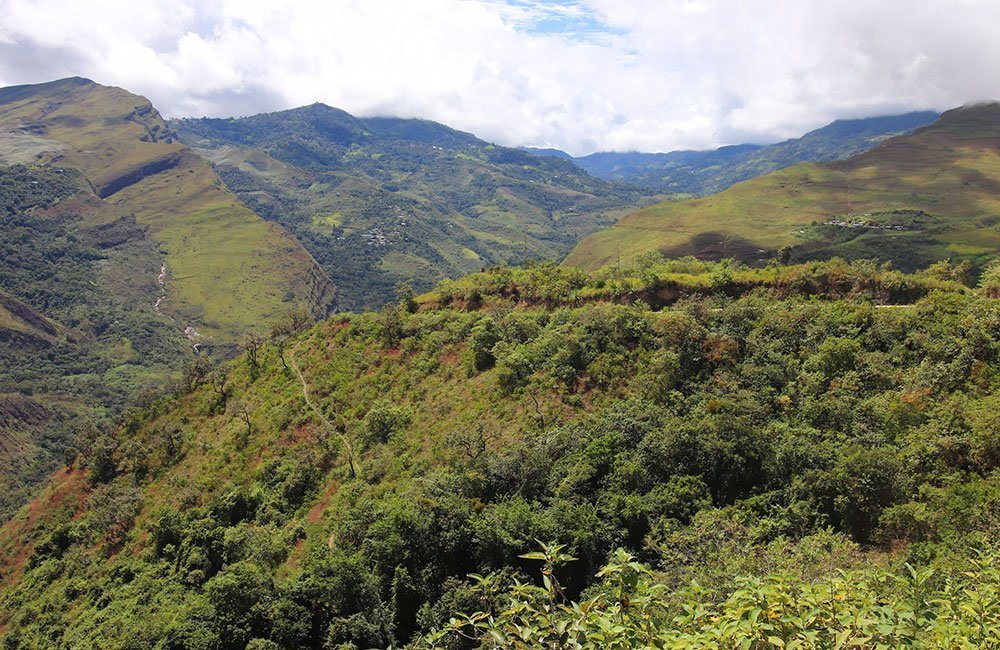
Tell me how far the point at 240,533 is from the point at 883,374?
125 feet

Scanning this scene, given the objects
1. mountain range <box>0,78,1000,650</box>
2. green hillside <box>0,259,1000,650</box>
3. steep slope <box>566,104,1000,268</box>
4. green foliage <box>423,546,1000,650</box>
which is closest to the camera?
green foliage <box>423,546,1000,650</box>

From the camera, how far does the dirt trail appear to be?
42.7m

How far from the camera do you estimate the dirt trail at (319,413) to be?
140 ft

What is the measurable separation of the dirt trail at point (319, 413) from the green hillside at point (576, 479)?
0.86 ft

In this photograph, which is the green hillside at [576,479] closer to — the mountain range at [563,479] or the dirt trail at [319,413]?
A: the mountain range at [563,479]

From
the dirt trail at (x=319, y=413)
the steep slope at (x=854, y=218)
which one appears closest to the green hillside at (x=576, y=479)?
the dirt trail at (x=319, y=413)

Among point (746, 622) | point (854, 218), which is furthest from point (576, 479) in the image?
point (854, 218)

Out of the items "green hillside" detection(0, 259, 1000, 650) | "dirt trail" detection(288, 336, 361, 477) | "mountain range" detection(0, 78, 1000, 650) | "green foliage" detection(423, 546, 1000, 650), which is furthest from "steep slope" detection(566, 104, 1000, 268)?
"green foliage" detection(423, 546, 1000, 650)

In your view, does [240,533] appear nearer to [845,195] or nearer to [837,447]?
[837,447]

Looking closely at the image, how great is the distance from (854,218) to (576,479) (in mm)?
154320

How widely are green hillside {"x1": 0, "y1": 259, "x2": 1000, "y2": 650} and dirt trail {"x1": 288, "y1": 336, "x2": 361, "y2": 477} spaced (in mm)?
263

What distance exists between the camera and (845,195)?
176 meters

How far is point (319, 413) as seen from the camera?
5000cm

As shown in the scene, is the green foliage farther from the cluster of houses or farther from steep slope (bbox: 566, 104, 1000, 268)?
the cluster of houses
